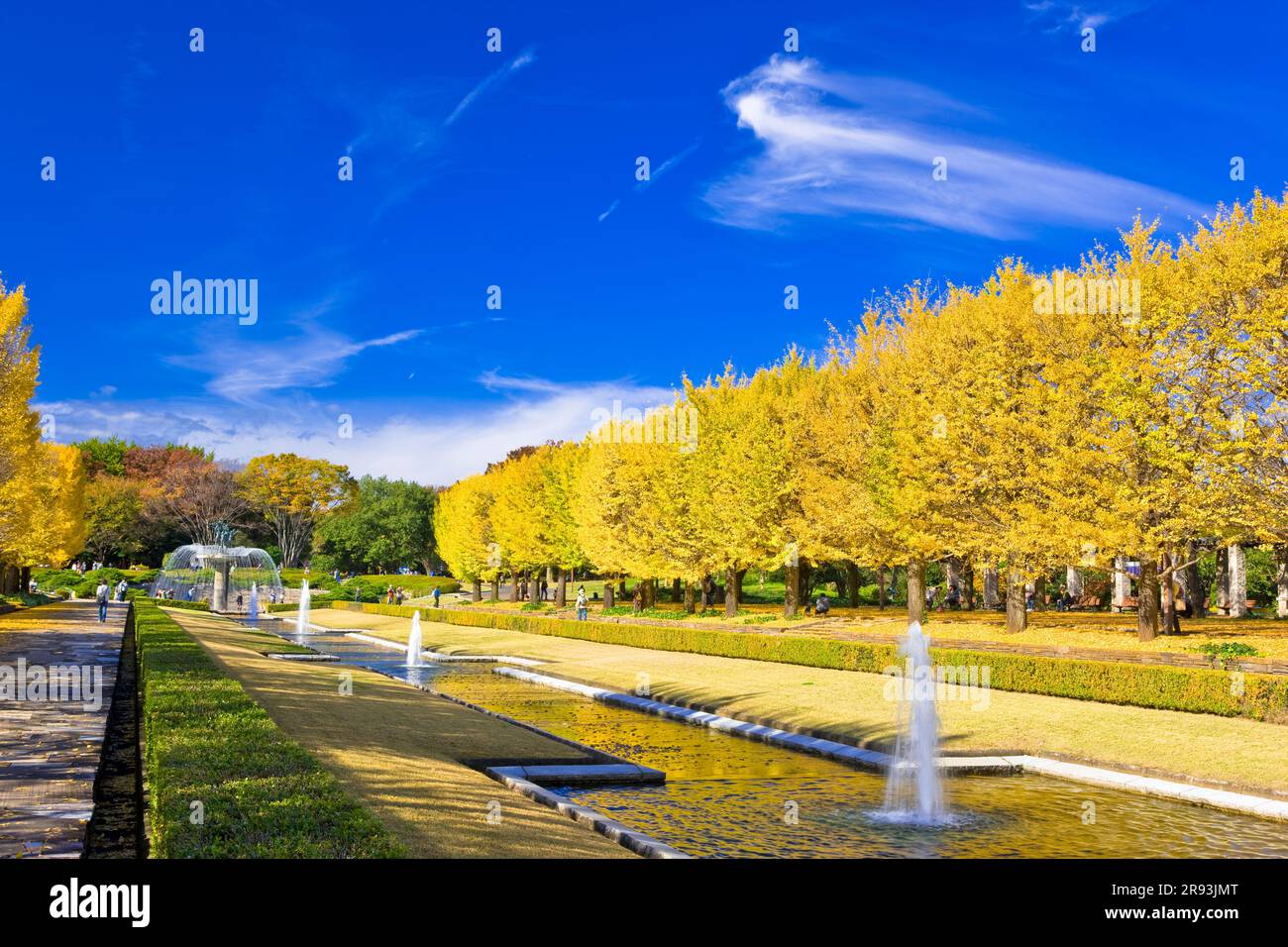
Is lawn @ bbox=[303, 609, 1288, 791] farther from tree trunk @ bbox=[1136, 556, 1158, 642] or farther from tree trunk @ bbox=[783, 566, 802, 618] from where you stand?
tree trunk @ bbox=[783, 566, 802, 618]

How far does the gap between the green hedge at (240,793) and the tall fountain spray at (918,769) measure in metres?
6.11

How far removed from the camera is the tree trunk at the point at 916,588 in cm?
3531

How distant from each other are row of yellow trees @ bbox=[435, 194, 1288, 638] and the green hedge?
22102 mm

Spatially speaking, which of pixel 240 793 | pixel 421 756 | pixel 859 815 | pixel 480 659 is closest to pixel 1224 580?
pixel 480 659

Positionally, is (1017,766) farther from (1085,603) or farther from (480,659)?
(1085,603)

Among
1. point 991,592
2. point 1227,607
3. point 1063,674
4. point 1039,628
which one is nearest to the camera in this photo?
point 1063,674

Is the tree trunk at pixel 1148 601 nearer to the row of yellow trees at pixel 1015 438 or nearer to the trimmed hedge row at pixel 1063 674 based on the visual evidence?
the row of yellow trees at pixel 1015 438

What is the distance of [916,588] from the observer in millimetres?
35594


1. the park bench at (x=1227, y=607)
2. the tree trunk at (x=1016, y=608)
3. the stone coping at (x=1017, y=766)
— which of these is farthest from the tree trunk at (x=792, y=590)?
the stone coping at (x=1017, y=766)

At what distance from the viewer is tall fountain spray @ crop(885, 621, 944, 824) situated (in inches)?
434

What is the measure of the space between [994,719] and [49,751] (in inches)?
550
